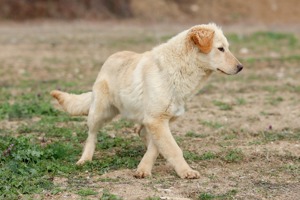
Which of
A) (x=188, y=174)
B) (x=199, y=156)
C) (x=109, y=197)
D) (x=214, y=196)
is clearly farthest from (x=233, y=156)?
(x=109, y=197)

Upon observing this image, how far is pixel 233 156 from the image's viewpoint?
7.82 meters

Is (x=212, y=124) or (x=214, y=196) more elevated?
(x=214, y=196)

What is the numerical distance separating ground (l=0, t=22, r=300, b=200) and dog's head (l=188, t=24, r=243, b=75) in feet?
3.64

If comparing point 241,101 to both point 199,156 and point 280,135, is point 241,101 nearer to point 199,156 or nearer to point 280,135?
point 280,135

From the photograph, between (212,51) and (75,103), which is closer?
(212,51)

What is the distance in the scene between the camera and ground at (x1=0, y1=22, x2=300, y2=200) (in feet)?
21.7

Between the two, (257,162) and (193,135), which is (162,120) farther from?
(193,135)

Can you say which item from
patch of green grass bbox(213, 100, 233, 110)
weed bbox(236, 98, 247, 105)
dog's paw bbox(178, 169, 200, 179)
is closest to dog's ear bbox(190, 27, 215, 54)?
dog's paw bbox(178, 169, 200, 179)

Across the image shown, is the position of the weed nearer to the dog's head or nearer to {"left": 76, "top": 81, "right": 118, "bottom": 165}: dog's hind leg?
{"left": 76, "top": 81, "right": 118, "bottom": 165}: dog's hind leg

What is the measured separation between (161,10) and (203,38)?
72.8 feet

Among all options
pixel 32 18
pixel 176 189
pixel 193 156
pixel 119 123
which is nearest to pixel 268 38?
pixel 32 18

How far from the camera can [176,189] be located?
6.55 m

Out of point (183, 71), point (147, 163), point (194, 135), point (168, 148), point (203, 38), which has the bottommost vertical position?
point (194, 135)

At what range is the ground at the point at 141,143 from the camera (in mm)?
6621
